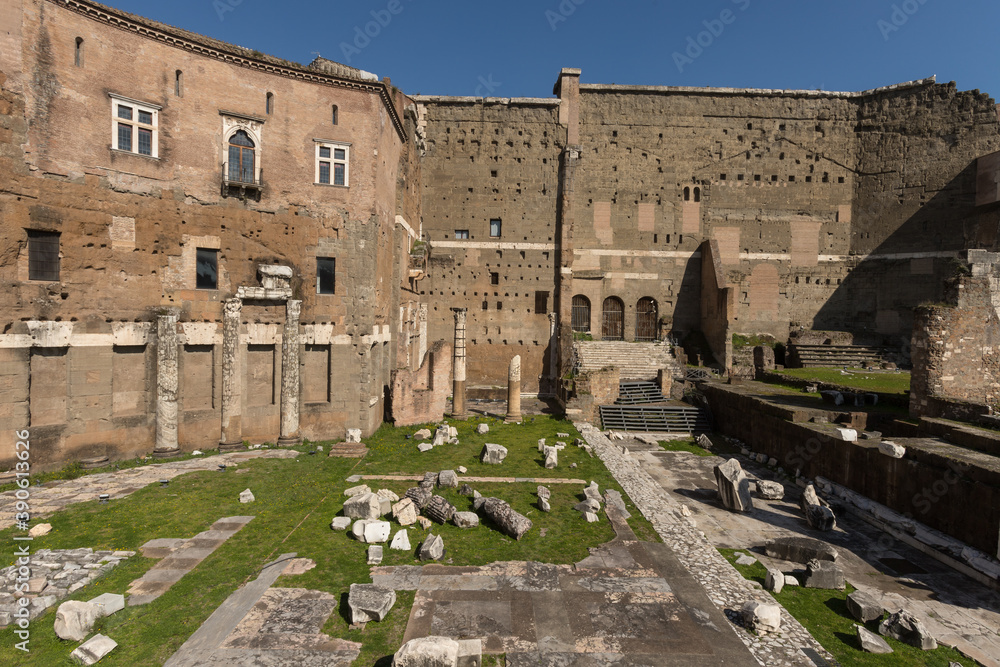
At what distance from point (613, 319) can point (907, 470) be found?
63.6 feet

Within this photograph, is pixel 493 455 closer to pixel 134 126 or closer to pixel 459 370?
pixel 459 370

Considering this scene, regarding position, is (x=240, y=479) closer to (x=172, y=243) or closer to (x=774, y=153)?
(x=172, y=243)

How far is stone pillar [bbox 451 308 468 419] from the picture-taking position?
65.4 ft

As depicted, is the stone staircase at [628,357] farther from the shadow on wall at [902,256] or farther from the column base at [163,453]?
the column base at [163,453]

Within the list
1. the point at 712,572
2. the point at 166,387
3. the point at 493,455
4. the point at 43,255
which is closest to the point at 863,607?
the point at 712,572

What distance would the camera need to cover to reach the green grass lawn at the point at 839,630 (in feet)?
20.5

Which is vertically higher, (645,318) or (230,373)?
(645,318)

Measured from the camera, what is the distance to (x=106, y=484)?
36.8ft

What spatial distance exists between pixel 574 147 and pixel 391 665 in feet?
89.3

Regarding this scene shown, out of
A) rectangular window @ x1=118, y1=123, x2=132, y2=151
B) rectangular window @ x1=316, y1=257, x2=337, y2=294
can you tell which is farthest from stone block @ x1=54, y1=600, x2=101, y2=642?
rectangular window @ x1=118, y1=123, x2=132, y2=151

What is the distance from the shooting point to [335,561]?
8023 millimetres

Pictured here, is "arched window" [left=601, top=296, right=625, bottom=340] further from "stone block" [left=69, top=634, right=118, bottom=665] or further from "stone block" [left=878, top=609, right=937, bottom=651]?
"stone block" [left=69, top=634, right=118, bottom=665]

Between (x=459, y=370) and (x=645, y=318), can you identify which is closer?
(x=459, y=370)

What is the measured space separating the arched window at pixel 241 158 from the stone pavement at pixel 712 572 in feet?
46.1
